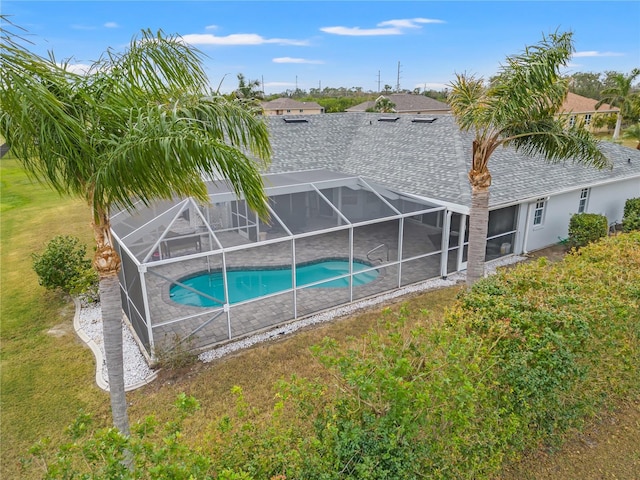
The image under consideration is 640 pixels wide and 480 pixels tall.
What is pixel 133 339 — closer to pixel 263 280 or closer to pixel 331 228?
pixel 263 280

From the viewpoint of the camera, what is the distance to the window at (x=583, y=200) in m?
18.0

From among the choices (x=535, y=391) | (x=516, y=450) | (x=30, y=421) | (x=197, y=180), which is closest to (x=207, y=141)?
(x=197, y=180)

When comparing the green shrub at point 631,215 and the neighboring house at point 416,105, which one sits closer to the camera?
the green shrub at point 631,215

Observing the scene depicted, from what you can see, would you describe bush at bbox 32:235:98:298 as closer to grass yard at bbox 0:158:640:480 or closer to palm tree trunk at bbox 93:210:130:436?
grass yard at bbox 0:158:640:480

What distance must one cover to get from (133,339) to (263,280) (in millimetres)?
5079

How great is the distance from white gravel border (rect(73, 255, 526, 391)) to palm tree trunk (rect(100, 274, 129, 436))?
130 inches

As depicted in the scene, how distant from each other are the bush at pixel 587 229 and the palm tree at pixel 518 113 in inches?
252

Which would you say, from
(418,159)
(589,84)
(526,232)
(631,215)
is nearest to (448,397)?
(526,232)

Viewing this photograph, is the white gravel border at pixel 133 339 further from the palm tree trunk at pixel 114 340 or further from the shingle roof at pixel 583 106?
the shingle roof at pixel 583 106

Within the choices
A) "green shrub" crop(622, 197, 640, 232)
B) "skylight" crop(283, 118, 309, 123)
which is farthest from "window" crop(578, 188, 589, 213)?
"skylight" crop(283, 118, 309, 123)

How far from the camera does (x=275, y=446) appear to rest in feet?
13.9

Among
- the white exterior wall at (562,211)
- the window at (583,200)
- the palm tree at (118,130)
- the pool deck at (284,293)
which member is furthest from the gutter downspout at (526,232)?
the palm tree at (118,130)

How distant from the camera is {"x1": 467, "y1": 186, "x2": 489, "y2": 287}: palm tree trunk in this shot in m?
10.7

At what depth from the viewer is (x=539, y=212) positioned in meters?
16.7
